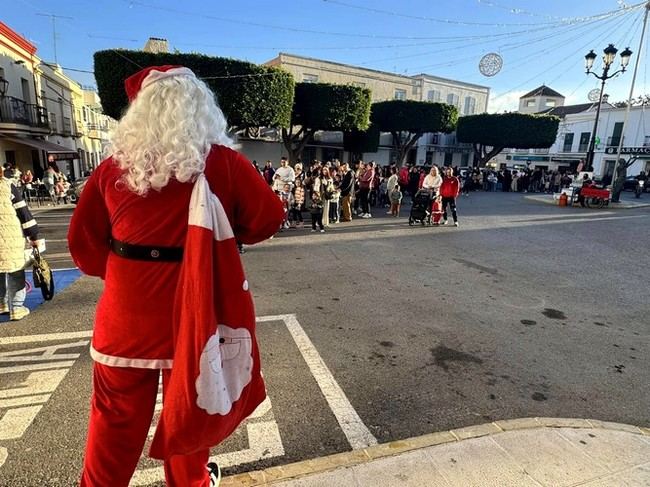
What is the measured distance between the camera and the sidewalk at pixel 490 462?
78.7 inches

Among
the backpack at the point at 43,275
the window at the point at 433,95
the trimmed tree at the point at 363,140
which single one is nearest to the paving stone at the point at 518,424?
the backpack at the point at 43,275

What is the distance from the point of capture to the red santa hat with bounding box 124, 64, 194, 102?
1446 millimetres

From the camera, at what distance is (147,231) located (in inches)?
56.5

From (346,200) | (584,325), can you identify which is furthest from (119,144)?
(346,200)

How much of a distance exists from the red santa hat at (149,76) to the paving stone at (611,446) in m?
2.89

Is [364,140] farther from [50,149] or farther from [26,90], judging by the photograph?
[26,90]

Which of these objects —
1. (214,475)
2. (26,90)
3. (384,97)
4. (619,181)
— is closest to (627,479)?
(214,475)

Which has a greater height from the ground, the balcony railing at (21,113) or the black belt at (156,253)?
the balcony railing at (21,113)

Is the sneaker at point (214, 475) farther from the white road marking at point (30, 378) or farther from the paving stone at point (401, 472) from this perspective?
the white road marking at point (30, 378)

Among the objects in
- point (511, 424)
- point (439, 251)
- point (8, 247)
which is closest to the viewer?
point (511, 424)

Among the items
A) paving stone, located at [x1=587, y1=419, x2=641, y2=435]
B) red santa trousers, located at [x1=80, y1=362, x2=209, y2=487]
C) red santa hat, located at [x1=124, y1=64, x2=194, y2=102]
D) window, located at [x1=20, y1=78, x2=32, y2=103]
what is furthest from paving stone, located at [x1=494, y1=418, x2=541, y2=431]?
window, located at [x1=20, y1=78, x2=32, y2=103]

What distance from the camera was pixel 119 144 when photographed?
1461 mm

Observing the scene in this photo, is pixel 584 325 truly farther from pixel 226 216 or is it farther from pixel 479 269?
pixel 226 216

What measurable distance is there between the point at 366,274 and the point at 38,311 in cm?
431
